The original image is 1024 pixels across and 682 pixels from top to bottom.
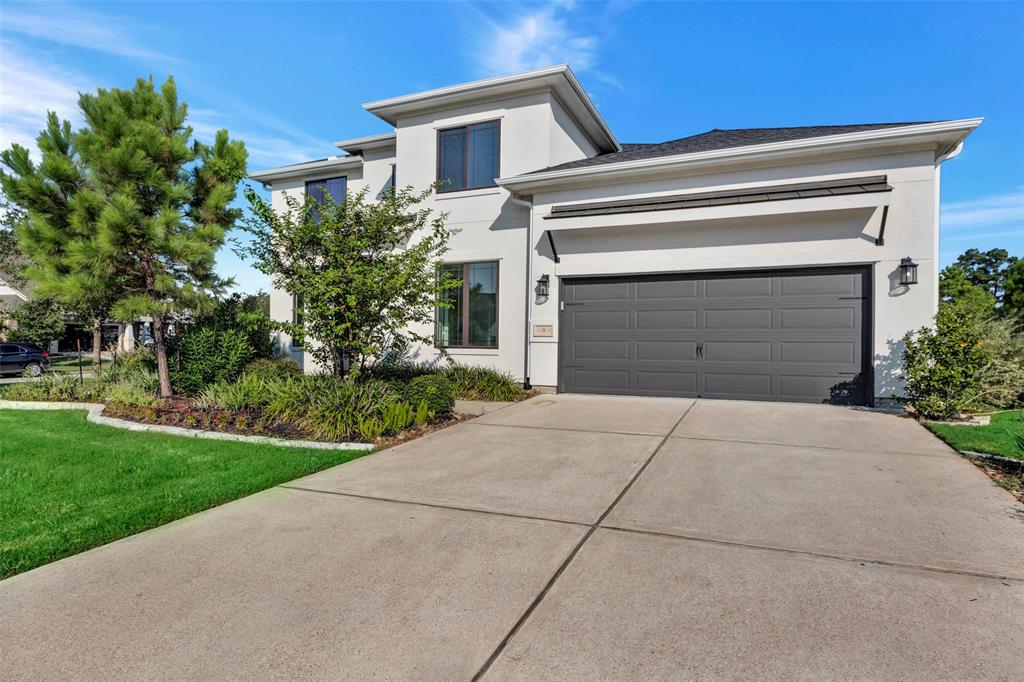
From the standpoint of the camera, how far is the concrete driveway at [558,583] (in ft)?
7.14

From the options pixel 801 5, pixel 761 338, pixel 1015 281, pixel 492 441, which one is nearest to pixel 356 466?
pixel 492 441

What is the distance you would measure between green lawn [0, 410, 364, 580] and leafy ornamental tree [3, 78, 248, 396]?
258 centimetres

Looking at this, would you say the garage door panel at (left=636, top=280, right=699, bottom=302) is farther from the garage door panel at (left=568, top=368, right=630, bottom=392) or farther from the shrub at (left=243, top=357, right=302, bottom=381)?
the shrub at (left=243, top=357, right=302, bottom=381)

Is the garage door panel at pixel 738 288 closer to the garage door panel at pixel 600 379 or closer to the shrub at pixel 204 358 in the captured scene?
the garage door panel at pixel 600 379

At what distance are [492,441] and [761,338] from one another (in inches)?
219

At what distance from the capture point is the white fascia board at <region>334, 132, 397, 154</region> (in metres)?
13.0

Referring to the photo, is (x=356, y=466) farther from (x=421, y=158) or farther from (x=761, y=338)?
(x=421, y=158)

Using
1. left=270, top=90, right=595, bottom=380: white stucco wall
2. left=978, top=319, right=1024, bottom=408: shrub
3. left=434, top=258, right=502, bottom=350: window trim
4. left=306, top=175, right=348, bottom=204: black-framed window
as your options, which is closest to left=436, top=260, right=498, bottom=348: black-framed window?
left=434, top=258, right=502, bottom=350: window trim

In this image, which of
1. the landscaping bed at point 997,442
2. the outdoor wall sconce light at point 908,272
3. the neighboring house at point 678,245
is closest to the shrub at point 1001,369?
the landscaping bed at point 997,442

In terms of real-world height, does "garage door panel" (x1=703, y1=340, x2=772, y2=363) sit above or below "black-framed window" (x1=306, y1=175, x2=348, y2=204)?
below

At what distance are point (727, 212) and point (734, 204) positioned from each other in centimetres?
17

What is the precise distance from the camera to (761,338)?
9.20 meters

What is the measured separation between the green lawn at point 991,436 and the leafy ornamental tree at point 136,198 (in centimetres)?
1034

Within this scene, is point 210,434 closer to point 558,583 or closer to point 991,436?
point 558,583
